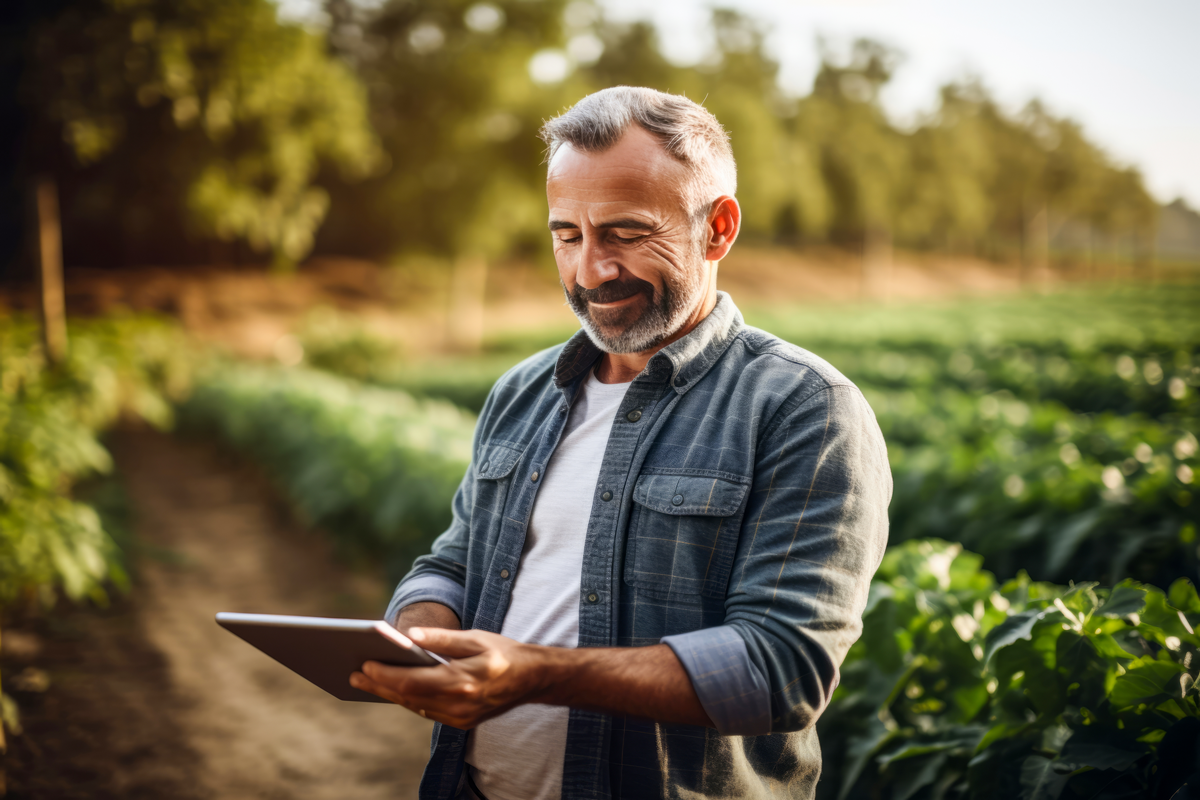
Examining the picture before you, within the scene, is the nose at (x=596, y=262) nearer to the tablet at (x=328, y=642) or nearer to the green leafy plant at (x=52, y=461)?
the tablet at (x=328, y=642)

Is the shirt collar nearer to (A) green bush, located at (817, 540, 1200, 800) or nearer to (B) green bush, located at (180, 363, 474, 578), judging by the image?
(A) green bush, located at (817, 540, 1200, 800)

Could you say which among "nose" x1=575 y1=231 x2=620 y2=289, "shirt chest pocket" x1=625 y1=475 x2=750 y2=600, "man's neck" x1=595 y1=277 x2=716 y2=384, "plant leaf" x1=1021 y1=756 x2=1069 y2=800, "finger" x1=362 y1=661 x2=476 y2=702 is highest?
"nose" x1=575 y1=231 x2=620 y2=289

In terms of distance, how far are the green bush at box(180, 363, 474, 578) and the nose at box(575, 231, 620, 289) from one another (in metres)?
3.58

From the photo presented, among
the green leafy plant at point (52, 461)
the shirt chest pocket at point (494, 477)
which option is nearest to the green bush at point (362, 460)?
the green leafy plant at point (52, 461)

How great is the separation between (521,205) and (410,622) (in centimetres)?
2678

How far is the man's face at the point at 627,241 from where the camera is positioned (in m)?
1.44

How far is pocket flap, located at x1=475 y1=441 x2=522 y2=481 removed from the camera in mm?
1712

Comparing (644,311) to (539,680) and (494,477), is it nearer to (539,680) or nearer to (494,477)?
(494,477)

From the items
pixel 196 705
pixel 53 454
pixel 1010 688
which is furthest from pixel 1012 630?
pixel 53 454

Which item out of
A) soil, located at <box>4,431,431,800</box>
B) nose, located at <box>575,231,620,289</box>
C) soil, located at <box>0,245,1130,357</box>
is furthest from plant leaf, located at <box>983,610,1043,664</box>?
soil, located at <box>0,245,1130,357</box>

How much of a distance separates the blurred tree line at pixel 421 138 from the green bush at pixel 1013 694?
26.2 ft

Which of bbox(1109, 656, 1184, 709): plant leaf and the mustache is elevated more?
the mustache

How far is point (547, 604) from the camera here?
1560 mm

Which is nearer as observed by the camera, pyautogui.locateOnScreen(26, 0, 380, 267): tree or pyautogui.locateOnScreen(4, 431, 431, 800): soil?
pyautogui.locateOnScreen(4, 431, 431, 800): soil
